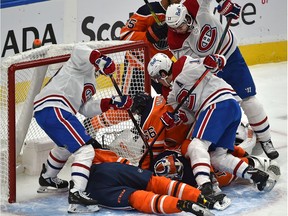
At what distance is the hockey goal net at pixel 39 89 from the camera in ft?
15.3

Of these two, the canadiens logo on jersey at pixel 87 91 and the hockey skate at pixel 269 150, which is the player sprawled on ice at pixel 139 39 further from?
the hockey skate at pixel 269 150

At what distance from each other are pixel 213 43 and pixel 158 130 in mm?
558

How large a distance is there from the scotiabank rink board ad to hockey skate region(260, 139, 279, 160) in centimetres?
152

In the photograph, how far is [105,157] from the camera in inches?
187

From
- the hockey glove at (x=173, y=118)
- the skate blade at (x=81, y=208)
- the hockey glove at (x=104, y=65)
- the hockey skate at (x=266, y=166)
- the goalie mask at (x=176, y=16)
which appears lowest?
the skate blade at (x=81, y=208)

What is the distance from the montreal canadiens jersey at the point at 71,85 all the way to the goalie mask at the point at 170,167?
45 centimetres

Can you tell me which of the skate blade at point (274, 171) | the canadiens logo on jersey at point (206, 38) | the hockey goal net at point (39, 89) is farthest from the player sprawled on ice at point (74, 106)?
the skate blade at point (274, 171)

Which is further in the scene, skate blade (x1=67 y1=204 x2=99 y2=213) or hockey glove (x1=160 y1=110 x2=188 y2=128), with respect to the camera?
hockey glove (x1=160 y1=110 x2=188 y2=128)

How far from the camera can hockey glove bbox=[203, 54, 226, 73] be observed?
4.69 meters

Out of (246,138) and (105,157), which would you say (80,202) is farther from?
(246,138)

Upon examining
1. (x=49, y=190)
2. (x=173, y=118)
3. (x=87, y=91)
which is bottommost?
(x=49, y=190)

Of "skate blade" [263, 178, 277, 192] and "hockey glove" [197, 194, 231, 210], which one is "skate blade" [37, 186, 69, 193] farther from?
"skate blade" [263, 178, 277, 192]

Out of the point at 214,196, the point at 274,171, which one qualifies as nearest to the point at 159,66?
the point at 214,196

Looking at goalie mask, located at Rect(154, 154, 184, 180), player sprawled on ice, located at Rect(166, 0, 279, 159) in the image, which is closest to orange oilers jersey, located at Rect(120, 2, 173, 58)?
player sprawled on ice, located at Rect(166, 0, 279, 159)
